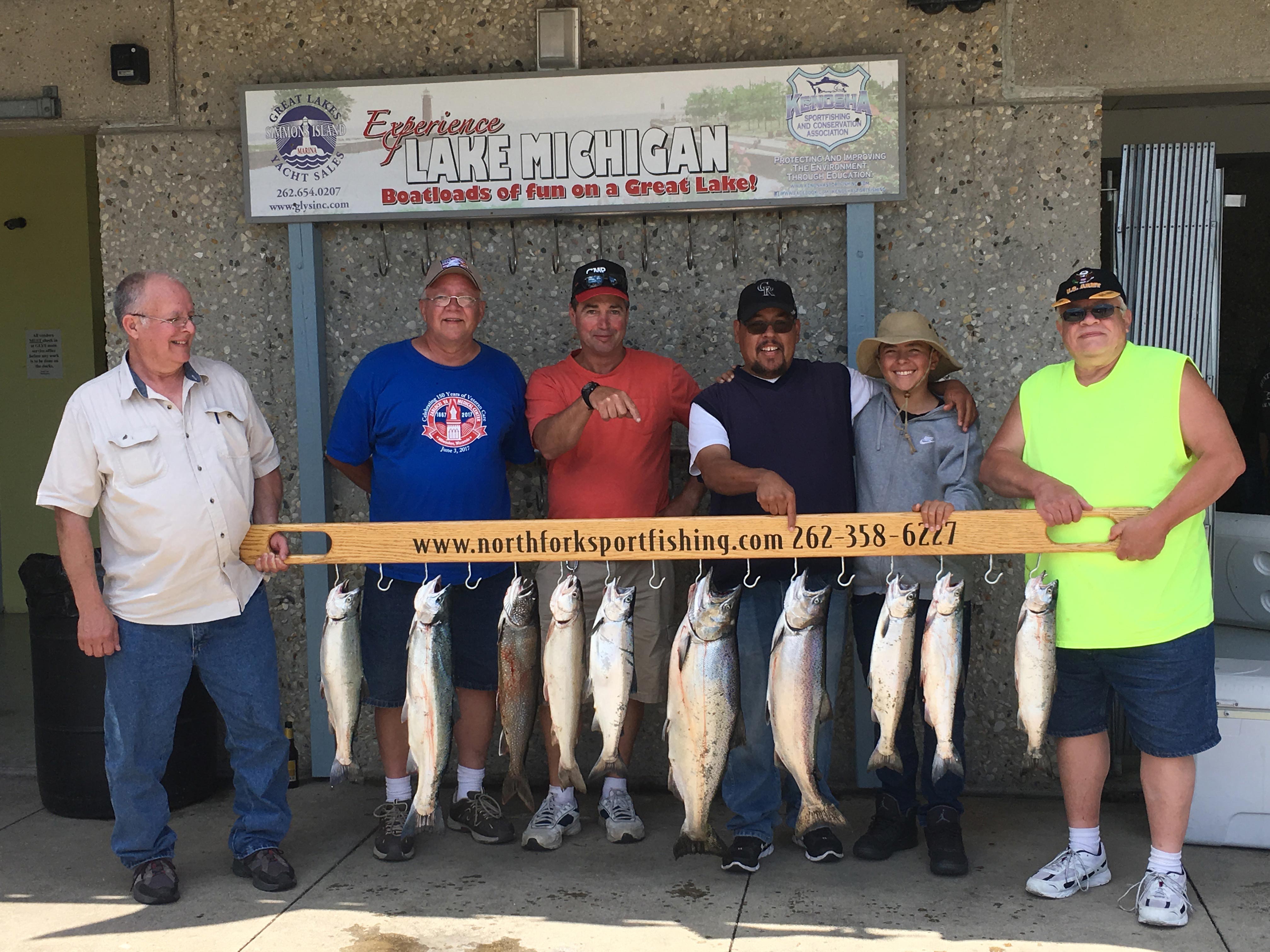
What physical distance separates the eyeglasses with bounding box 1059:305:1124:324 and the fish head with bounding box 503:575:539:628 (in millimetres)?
2008

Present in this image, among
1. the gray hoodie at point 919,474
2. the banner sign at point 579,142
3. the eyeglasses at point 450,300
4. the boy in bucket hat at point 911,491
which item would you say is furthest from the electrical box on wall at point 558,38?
the gray hoodie at point 919,474

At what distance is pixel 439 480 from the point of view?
173 inches

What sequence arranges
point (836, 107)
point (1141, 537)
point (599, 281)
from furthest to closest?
point (836, 107) → point (599, 281) → point (1141, 537)

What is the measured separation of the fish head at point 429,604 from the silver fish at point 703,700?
797 millimetres

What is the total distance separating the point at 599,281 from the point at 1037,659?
209cm

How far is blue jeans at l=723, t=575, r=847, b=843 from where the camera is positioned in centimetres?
421

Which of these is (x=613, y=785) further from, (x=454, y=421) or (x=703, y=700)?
(x=454, y=421)

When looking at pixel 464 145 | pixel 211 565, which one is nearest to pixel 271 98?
pixel 464 145

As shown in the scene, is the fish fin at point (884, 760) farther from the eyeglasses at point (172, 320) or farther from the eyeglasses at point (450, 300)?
the eyeglasses at point (172, 320)

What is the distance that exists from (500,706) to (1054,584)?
6.26ft

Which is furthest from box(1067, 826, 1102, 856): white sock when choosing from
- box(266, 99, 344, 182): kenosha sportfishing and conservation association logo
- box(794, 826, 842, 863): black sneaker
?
box(266, 99, 344, 182): kenosha sportfishing and conservation association logo

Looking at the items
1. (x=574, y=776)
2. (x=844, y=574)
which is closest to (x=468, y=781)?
(x=574, y=776)

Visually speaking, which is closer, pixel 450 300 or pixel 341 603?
pixel 341 603

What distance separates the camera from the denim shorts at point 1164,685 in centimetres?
370
